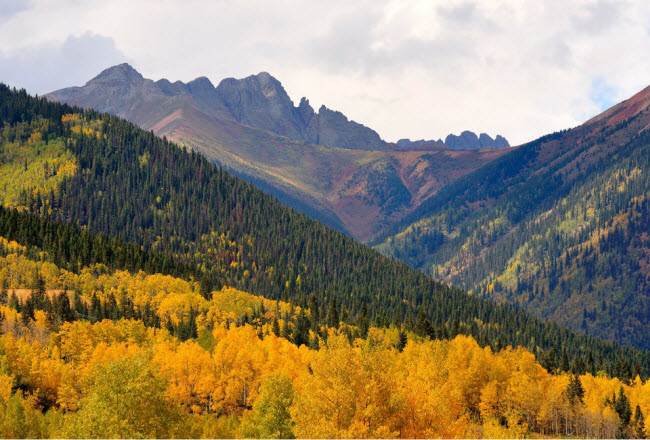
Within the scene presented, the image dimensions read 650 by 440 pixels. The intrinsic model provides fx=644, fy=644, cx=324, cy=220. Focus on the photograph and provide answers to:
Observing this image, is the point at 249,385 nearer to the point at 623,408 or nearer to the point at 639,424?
the point at 623,408

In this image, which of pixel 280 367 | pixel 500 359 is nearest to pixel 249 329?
pixel 280 367

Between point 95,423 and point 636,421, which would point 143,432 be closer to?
point 95,423

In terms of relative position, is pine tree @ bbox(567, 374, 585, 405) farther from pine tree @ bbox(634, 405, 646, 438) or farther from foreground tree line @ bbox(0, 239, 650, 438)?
pine tree @ bbox(634, 405, 646, 438)

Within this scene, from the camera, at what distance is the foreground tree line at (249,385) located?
6162 cm

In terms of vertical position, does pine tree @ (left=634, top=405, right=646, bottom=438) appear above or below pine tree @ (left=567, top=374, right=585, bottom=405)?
below

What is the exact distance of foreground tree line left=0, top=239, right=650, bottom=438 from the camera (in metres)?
61.6

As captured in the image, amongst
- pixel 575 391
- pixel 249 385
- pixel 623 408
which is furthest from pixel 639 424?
pixel 249 385

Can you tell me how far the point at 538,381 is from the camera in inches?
6535

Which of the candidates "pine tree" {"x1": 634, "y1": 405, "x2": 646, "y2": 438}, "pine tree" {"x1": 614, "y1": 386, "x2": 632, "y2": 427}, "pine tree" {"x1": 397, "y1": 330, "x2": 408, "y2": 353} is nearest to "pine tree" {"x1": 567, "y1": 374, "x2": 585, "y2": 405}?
"pine tree" {"x1": 614, "y1": 386, "x2": 632, "y2": 427}

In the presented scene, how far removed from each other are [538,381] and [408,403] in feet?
371

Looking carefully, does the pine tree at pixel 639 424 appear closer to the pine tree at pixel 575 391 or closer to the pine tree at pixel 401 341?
the pine tree at pixel 575 391

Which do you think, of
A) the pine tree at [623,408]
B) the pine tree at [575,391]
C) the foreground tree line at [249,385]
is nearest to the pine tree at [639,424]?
the foreground tree line at [249,385]

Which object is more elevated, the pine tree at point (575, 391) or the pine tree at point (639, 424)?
the pine tree at point (575, 391)

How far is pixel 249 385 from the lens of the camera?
134875 millimetres
